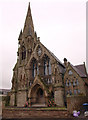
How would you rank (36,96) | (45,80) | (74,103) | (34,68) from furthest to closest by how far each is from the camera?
(34,68) → (45,80) → (36,96) → (74,103)

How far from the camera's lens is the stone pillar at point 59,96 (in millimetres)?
27844

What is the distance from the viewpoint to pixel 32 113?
25.0 m

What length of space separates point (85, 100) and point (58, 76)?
26.3 feet

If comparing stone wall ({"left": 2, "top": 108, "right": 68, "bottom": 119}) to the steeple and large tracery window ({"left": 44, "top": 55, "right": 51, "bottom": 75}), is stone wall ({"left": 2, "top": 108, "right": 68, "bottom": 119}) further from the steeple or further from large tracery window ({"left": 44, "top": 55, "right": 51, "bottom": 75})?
the steeple

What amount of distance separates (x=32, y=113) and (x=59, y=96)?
7.10 metres

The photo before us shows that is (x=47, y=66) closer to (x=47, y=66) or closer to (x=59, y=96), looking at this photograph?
(x=47, y=66)

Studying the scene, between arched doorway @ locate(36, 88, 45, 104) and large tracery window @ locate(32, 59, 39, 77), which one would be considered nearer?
arched doorway @ locate(36, 88, 45, 104)

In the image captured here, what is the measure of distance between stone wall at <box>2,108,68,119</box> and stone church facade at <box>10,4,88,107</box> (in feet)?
13.4

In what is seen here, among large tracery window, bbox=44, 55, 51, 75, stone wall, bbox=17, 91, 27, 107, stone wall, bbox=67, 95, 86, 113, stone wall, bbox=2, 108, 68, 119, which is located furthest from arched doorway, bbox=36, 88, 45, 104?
stone wall, bbox=67, 95, 86, 113

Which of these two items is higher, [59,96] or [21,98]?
[59,96]

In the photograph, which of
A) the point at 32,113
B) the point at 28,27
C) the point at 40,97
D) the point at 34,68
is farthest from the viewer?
the point at 28,27

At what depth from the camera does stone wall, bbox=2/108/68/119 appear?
2266 cm

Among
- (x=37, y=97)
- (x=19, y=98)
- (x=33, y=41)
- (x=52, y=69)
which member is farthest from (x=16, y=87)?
(x=33, y=41)

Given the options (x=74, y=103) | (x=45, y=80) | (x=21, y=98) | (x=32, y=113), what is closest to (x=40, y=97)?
(x=45, y=80)
